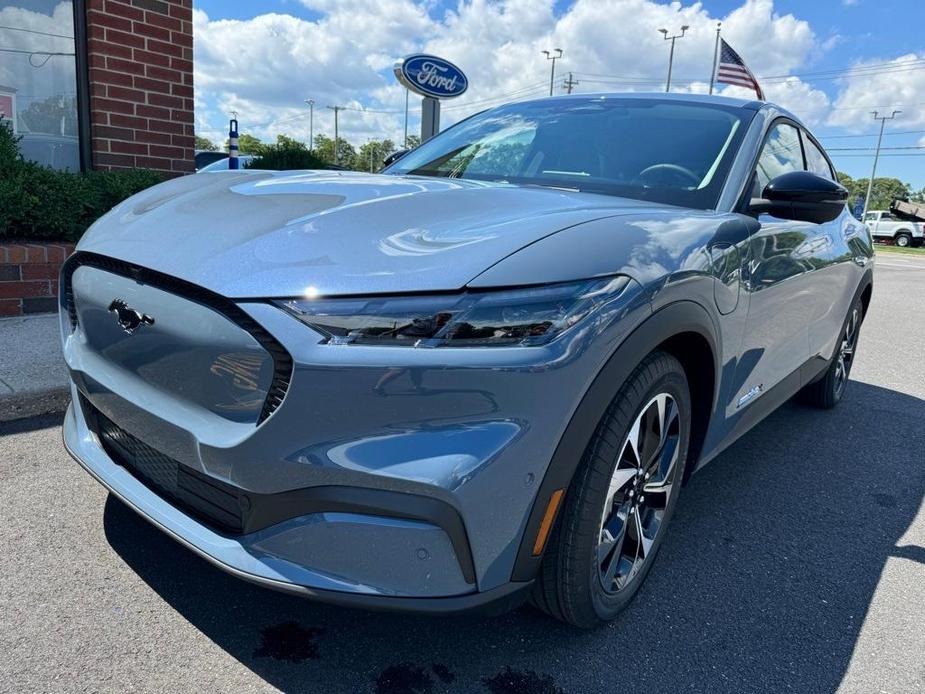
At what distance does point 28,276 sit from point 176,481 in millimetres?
3690

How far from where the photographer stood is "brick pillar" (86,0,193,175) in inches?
226

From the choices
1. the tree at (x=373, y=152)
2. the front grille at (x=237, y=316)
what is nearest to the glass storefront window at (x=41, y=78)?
the front grille at (x=237, y=316)

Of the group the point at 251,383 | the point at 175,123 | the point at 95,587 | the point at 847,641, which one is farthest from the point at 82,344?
the point at 175,123

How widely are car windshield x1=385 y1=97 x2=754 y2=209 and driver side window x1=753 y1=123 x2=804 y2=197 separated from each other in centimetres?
16

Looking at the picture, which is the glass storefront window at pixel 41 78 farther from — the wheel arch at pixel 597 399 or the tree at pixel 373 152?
the tree at pixel 373 152

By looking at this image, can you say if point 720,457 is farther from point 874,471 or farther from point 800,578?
point 800,578

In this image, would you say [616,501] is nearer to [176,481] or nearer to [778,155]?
[176,481]

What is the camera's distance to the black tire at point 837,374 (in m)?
4.27

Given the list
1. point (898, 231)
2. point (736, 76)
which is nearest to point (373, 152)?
point (898, 231)

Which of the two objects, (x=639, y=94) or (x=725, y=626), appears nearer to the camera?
(x=725, y=626)

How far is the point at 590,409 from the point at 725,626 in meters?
1.03

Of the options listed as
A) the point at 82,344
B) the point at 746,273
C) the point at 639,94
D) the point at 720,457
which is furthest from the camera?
the point at 720,457

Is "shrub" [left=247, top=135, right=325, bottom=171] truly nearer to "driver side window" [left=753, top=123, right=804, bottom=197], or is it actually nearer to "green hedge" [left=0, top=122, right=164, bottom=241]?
"green hedge" [left=0, top=122, right=164, bottom=241]

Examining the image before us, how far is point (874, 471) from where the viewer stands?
3570 millimetres
